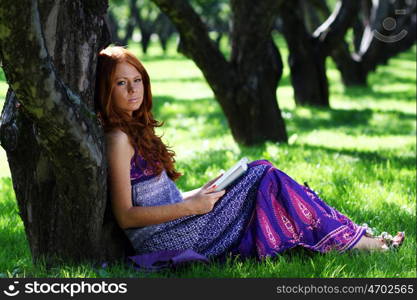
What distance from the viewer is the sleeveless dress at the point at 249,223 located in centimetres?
401

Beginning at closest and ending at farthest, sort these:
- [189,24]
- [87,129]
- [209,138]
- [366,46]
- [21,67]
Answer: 1. [21,67]
2. [87,129]
3. [189,24]
4. [209,138]
5. [366,46]

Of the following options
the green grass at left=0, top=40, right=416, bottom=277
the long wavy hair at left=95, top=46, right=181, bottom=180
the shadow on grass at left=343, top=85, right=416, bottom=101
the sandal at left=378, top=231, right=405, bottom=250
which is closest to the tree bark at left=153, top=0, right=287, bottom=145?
the green grass at left=0, top=40, right=416, bottom=277

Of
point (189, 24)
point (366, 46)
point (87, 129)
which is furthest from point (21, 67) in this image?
point (366, 46)

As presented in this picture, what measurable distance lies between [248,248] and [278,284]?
595mm

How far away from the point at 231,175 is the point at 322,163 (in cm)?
311

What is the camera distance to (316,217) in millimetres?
4082

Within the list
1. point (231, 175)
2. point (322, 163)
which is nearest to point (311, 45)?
point (322, 163)

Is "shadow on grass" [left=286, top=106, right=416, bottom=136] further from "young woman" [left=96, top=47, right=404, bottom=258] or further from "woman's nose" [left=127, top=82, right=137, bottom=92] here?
"woman's nose" [left=127, top=82, right=137, bottom=92]

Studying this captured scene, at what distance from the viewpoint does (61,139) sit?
3312mm

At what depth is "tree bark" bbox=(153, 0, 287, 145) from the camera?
7.57m

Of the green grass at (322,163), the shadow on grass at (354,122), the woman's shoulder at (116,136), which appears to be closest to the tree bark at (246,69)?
the green grass at (322,163)

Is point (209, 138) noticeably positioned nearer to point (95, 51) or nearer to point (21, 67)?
point (95, 51)

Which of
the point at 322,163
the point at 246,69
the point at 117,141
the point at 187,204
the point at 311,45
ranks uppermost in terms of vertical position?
the point at 311,45

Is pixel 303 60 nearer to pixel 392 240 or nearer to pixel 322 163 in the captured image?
pixel 322 163
